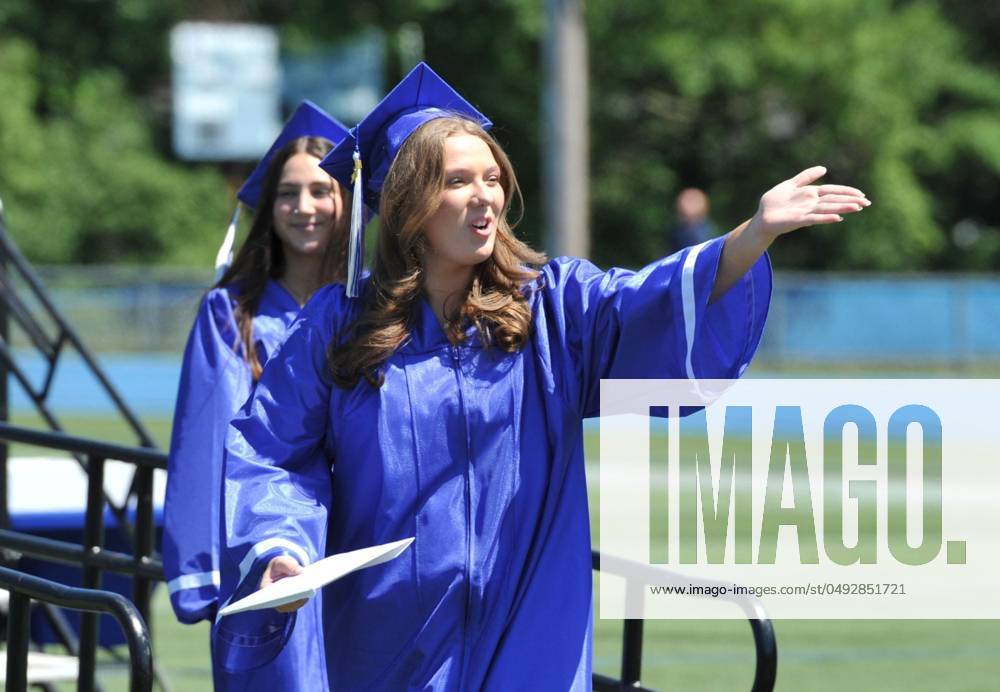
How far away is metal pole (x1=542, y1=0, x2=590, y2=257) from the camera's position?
19.2 m

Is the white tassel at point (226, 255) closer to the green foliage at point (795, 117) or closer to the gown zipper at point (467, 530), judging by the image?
the gown zipper at point (467, 530)

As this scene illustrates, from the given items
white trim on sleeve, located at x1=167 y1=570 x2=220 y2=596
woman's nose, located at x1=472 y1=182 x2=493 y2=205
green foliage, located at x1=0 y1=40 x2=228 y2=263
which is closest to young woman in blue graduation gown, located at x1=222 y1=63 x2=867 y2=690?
woman's nose, located at x1=472 y1=182 x2=493 y2=205

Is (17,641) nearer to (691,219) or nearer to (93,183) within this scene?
(691,219)

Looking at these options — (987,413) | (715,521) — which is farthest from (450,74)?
(715,521)

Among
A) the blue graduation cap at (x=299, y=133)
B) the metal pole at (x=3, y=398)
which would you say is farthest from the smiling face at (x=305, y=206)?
the metal pole at (x=3, y=398)

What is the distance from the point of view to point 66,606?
3.23 meters

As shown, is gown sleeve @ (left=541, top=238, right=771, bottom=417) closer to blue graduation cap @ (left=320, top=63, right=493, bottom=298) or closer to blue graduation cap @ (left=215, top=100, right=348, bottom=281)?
blue graduation cap @ (left=320, top=63, right=493, bottom=298)

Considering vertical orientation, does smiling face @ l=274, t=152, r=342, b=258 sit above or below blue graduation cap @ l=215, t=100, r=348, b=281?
below

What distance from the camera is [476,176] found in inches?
126

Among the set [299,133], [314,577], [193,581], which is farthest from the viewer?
[299,133]

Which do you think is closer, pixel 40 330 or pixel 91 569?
pixel 91 569

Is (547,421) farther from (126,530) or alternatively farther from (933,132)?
(933,132)

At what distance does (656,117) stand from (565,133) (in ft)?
34.4

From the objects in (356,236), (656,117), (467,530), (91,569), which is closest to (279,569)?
(467,530)
